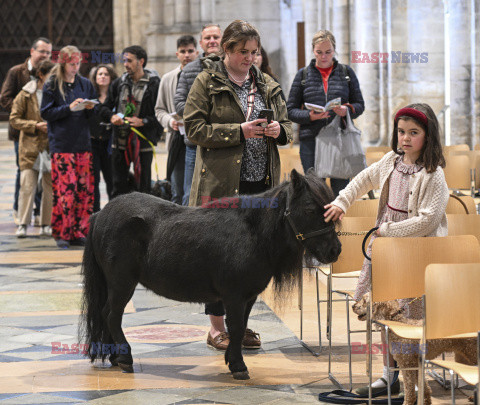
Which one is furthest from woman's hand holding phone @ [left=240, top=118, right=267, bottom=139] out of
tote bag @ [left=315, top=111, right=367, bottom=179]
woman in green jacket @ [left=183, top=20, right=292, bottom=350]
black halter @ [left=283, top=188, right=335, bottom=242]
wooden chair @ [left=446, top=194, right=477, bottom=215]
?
tote bag @ [left=315, top=111, right=367, bottom=179]

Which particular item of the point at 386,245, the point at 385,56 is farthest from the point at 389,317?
the point at 385,56

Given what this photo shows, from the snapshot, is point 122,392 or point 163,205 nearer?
point 122,392

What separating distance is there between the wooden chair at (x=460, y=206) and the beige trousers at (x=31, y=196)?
21.4 ft

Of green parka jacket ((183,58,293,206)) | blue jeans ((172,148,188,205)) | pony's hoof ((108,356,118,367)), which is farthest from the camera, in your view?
blue jeans ((172,148,188,205))

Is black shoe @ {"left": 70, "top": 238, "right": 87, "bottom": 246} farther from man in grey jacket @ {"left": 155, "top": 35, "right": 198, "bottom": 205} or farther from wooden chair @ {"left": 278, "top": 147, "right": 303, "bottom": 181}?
wooden chair @ {"left": 278, "top": 147, "right": 303, "bottom": 181}

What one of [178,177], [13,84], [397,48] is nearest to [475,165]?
[178,177]

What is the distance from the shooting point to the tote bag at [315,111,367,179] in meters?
9.11

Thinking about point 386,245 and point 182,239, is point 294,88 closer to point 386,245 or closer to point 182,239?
point 182,239

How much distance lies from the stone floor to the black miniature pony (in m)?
0.22

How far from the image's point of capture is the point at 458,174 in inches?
394

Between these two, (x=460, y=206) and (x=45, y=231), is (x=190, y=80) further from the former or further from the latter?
(x=45, y=231)

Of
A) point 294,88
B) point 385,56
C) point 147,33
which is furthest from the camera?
point 147,33

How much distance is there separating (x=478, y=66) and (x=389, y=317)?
8.97 meters

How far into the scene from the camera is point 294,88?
935 cm
